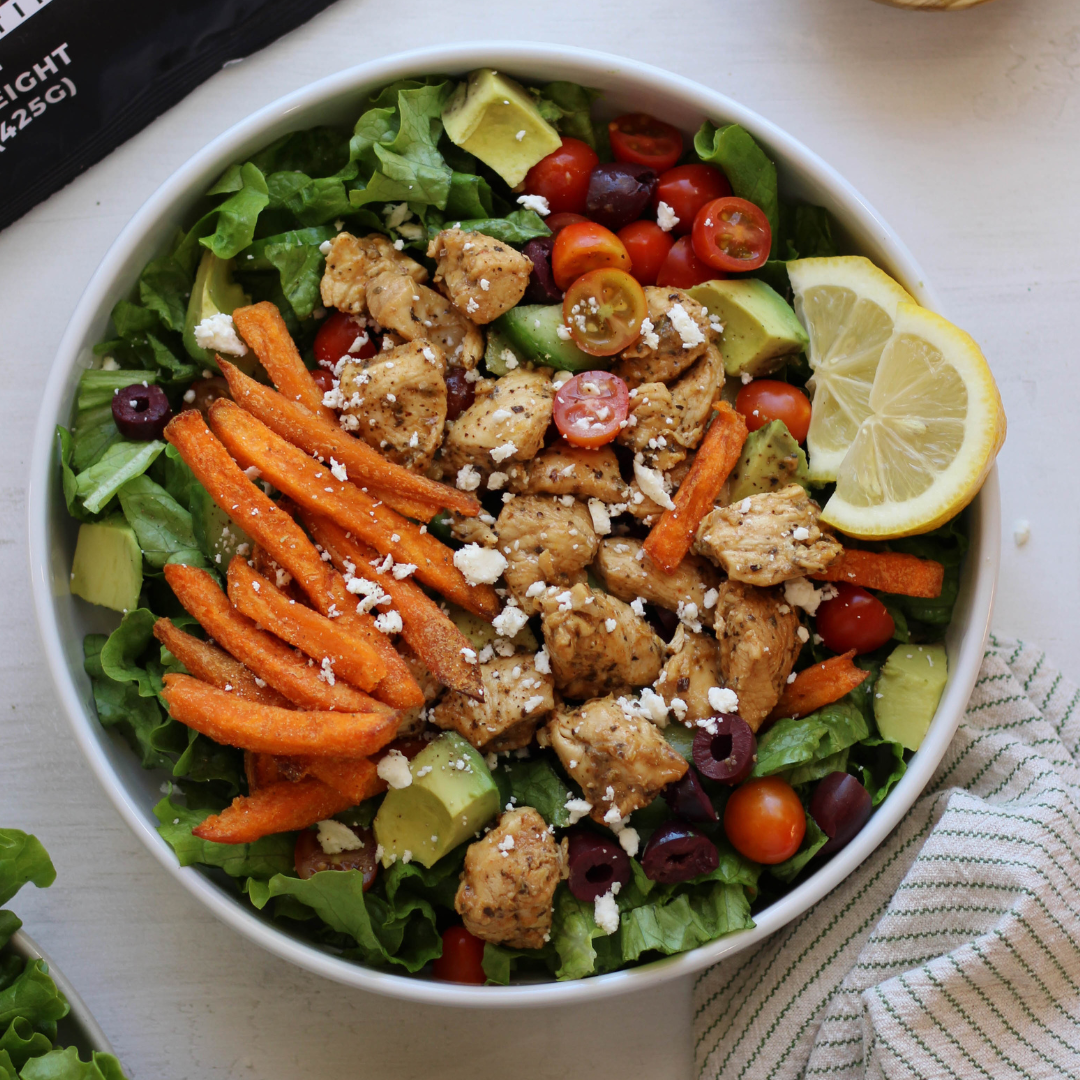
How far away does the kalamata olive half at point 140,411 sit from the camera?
97.0 inches

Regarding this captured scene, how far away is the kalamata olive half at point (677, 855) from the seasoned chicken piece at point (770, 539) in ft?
2.00

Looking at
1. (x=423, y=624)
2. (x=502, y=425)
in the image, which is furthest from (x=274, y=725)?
(x=502, y=425)

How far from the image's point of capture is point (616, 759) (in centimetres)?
A: 235

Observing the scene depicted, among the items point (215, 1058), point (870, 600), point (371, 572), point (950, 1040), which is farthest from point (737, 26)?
point (215, 1058)

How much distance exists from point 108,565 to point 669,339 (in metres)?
1.47

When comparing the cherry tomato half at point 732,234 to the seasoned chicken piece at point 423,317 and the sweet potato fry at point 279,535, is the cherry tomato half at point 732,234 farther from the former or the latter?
the sweet potato fry at point 279,535

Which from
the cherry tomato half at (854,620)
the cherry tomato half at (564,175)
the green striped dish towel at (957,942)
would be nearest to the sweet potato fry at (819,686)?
the cherry tomato half at (854,620)

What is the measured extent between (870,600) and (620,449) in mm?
722

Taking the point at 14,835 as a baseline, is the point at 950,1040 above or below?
below

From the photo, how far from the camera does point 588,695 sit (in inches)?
101

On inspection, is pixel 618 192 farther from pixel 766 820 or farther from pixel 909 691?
pixel 766 820

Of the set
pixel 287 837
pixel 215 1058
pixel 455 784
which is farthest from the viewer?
pixel 215 1058

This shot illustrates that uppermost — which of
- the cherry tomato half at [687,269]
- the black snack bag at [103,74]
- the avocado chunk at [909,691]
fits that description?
the black snack bag at [103,74]

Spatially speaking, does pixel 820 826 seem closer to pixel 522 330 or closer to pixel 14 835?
pixel 522 330
